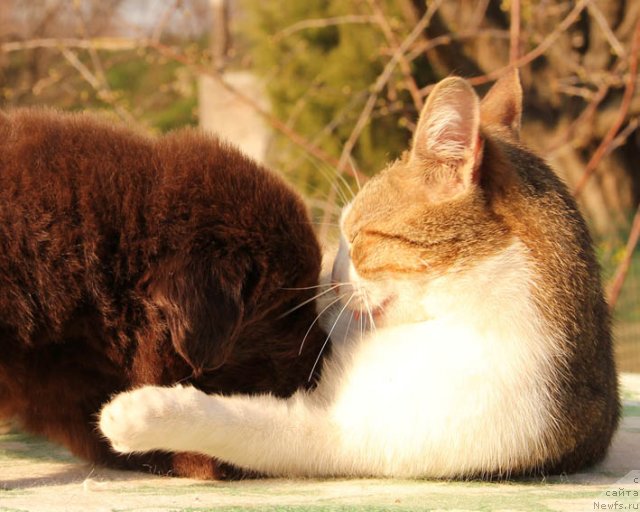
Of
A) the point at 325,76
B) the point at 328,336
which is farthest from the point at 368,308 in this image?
the point at 325,76

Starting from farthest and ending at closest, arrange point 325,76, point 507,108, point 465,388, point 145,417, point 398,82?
point 325,76, point 398,82, point 507,108, point 465,388, point 145,417

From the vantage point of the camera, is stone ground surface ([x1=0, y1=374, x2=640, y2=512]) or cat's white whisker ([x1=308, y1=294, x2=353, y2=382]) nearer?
stone ground surface ([x1=0, y1=374, x2=640, y2=512])

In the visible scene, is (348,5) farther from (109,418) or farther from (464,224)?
(109,418)

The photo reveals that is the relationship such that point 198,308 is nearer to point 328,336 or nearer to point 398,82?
point 328,336

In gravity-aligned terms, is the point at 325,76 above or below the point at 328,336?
above

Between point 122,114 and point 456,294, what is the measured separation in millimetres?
3452

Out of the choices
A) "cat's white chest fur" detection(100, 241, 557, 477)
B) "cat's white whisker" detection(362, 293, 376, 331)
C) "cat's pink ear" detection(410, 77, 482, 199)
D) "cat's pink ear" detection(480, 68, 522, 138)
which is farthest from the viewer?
"cat's pink ear" detection(480, 68, 522, 138)

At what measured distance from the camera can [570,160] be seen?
7.07 m

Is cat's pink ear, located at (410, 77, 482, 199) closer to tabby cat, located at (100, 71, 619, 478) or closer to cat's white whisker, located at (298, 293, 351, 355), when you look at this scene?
tabby cat, located at (100, 71, 619, 478)

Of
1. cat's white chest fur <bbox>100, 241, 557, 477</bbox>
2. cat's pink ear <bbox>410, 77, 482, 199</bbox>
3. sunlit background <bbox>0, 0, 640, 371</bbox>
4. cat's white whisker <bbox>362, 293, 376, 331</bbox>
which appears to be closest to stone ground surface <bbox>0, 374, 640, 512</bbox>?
cat's white chest fur <bbox>100, 241, 557, 477</bbox>

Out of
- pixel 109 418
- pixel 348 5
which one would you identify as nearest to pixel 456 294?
pixel 109 418

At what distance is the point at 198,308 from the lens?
1.74m

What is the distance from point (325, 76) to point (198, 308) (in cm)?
503

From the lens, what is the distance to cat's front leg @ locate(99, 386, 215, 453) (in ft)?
5.54
